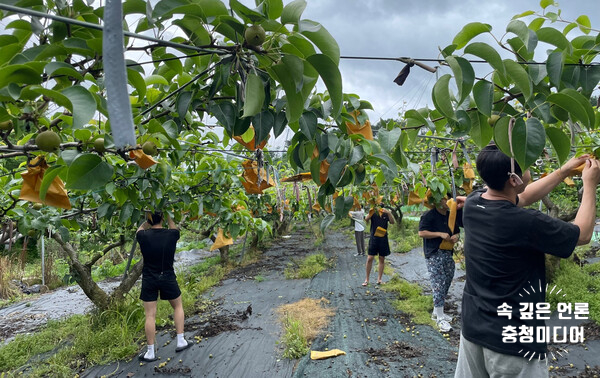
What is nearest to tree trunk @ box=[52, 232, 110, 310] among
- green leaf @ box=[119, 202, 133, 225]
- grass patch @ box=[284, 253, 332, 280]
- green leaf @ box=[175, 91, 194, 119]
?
green leaf @ box=[119, 202, 133, 225]

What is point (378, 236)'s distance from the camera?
16.0ft

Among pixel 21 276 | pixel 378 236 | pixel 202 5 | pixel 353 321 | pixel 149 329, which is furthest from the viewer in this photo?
pixel 21 276

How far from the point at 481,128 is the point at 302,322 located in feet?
10.2

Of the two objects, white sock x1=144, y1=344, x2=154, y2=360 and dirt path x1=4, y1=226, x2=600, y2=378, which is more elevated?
white sock x1=144, y1=344, x2=154, y2=360

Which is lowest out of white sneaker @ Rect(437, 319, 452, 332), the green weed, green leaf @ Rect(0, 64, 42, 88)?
white sneaker @ Rect(437, 319, 452, 332)

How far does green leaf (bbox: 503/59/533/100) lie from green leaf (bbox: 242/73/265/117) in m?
0.53

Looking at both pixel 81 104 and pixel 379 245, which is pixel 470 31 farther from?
pixel 379 245

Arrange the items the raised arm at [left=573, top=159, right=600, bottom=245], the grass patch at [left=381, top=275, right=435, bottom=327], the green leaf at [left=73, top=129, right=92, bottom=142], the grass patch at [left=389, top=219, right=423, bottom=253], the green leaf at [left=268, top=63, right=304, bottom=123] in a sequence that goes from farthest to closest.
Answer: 1. the grass patch at [left=389, top=219, right=423, bottom=253]
2. the grass patch at [left=381, top=275, right=435, bottom=327]
3. the raised arm at [left=573, top=159, right=600, bottom=245]
4. the green leaf at [left=73, top=129, right=92, bottom=142]
5. the green leaf at [left=268, top=63, right=304, bottom=123]

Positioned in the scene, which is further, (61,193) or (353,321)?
(353,321)

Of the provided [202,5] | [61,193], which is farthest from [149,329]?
[202,5]

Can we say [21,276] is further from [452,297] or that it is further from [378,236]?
[452,297]

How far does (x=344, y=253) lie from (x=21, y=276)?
697 cm

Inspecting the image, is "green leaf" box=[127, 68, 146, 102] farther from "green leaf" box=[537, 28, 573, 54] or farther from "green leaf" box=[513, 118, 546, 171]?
"green leaf" box=[537, 28, 573, 54]

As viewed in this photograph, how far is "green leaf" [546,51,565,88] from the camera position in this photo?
2.62ft
